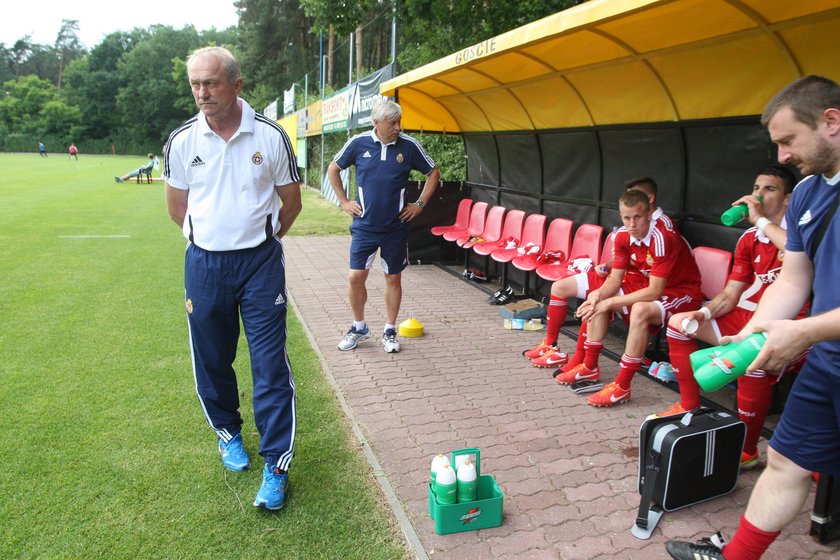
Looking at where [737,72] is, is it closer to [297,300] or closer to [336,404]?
[336,404]

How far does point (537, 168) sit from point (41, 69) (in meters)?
123

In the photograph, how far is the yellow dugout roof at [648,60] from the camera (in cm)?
358

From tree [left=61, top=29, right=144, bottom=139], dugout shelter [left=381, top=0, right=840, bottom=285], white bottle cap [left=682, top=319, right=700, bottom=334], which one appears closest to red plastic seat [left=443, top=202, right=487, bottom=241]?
dugout shelter [left=381, top=0, right=840, bottom=285]

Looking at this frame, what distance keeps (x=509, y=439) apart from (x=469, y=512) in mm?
984

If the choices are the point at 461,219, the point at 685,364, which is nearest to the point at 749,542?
the point at 685,364

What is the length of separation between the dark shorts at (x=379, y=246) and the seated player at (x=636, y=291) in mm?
1655

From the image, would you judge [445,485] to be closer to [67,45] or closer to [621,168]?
[621,168]

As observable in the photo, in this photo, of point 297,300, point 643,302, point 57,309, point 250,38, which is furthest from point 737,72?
point 250,38

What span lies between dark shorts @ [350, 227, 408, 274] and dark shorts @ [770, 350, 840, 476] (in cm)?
349

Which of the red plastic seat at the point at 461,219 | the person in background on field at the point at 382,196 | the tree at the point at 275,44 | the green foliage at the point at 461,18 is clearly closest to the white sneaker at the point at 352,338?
the person in background on field at the point at 382,196

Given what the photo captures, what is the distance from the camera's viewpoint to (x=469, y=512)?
9.02ft

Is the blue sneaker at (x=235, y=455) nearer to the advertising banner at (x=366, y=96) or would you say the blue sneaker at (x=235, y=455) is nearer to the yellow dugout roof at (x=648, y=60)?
the yellow dugout roof at (x=648, y=60)

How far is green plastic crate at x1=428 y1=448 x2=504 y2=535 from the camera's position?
271 centimetres

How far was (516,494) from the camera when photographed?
10.1ft
